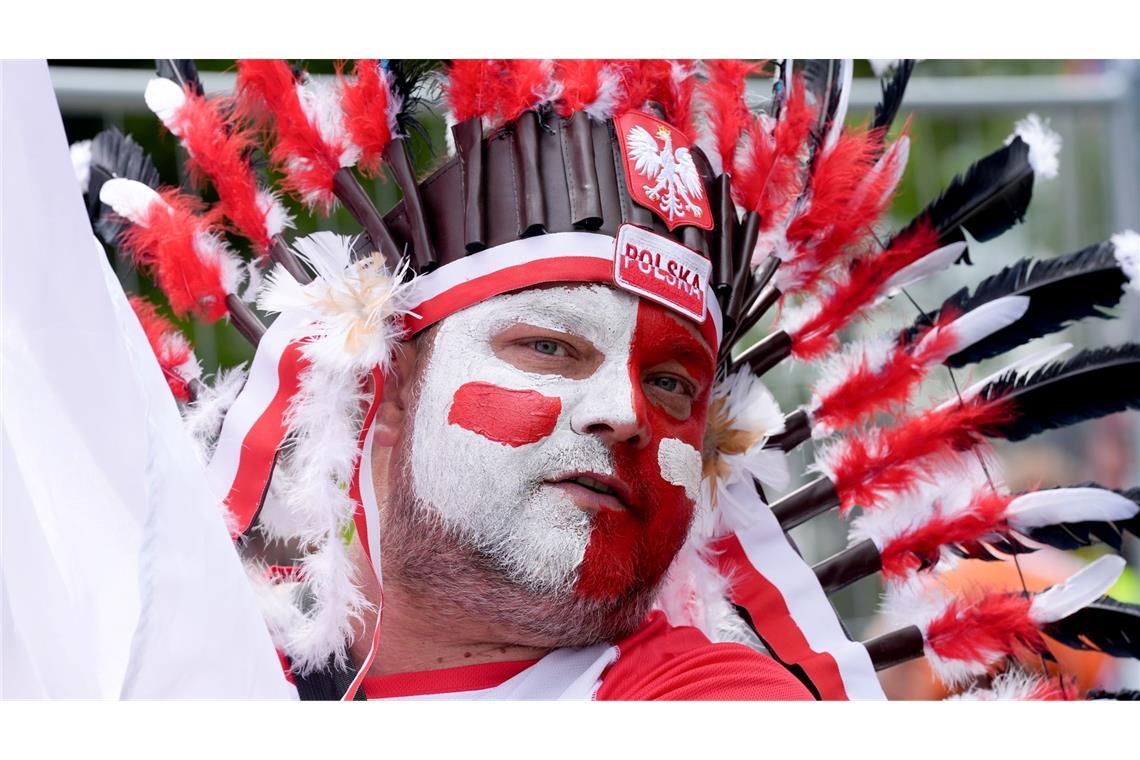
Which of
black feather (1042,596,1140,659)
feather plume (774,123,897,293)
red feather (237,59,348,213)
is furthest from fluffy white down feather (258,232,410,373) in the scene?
black feather (1042,596,1140,659)

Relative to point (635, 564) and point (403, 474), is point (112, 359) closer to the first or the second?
point (403, 474)

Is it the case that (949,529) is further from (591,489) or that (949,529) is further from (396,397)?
(396,397)

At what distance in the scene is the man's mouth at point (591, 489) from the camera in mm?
1940

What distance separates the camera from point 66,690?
178 cm

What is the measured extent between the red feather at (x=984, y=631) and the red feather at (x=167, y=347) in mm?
1482

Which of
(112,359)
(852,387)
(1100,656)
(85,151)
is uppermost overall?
(85,151)

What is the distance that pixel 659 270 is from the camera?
2.05 meters

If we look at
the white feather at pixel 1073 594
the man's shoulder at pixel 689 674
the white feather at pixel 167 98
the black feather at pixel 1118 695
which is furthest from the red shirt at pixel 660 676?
the white feather at pixel 167 98

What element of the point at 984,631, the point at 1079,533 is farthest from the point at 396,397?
the point at 1079,533

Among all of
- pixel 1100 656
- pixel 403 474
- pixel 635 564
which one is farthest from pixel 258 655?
pixel 1100 656

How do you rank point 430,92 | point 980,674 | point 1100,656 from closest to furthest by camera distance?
point 430,92, point 980,674, point 1100,656

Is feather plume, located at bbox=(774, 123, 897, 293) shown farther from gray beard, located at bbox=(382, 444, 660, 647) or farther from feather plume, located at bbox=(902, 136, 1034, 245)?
gray beard, located at bbox=(382, 444, 660, 647)

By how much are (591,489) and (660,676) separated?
322 millimetres

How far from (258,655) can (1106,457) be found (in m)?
2.66
